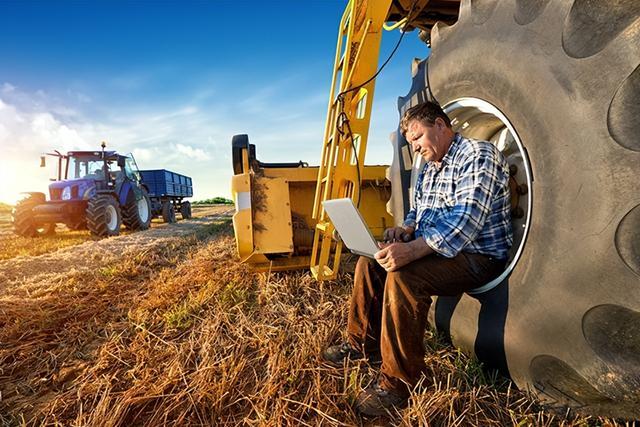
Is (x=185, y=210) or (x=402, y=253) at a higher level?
(x=402, y=253)

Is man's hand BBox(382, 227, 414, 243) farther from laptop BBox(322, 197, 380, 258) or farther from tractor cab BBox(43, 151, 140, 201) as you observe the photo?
tractor cab BBox(43, 151, 140, 201)

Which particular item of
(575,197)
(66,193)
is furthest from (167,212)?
(575,197)

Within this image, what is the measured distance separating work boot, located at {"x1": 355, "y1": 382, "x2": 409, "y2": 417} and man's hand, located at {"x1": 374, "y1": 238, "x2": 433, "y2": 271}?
54cm

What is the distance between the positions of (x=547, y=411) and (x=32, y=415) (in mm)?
2220

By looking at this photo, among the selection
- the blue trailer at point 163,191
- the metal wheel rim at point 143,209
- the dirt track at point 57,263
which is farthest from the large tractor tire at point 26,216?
the blue trailer at point 163,191

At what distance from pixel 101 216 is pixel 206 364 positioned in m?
7.77

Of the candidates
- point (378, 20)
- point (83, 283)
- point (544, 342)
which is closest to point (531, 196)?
point (544, 342)

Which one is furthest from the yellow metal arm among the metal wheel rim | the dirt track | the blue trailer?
the blue trailer

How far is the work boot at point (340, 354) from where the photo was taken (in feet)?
6.39

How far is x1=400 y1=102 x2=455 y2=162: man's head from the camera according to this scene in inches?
70.2

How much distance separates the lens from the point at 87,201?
8820 millimetres

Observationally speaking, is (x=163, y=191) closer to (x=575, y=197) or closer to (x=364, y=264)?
(x=364, y=264)

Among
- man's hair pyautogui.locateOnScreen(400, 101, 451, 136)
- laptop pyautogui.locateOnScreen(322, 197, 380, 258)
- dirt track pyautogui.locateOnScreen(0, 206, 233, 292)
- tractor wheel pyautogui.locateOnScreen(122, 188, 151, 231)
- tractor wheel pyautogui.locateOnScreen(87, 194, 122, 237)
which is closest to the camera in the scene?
laptop pyautogui.locateOnScreen(322, 197, 380, 258)

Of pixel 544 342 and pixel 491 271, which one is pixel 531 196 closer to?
pixel 491 271
